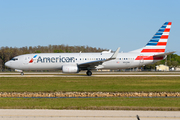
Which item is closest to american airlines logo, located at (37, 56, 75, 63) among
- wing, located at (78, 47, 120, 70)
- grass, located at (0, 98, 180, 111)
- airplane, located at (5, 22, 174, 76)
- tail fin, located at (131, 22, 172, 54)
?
airplane, located at (5, 22, 174, 76)

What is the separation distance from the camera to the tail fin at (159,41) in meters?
42.8

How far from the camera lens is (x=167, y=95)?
62.4 ft

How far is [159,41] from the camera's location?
43.3 m

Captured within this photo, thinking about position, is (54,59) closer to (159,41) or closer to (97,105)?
(159,41)

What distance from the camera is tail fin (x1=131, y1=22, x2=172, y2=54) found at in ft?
140
